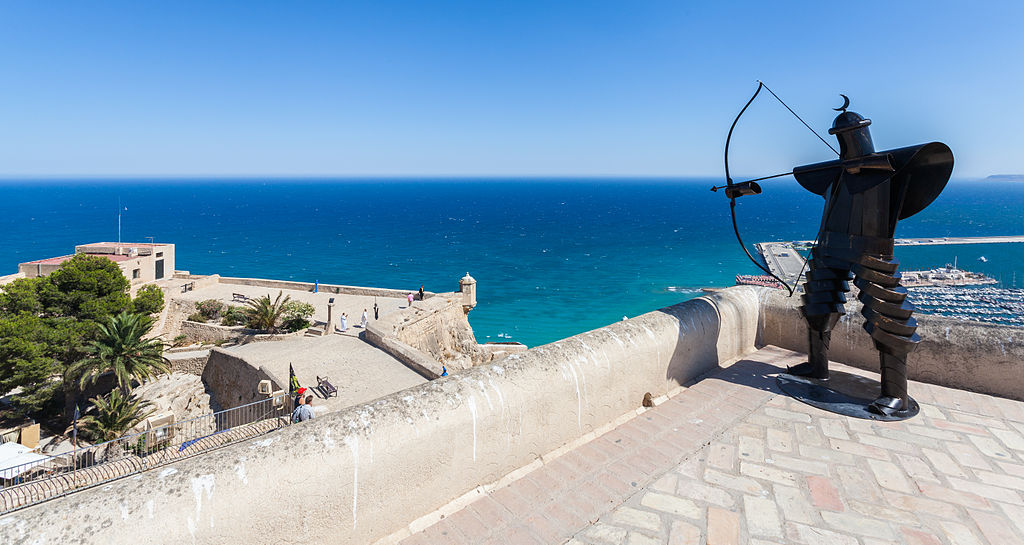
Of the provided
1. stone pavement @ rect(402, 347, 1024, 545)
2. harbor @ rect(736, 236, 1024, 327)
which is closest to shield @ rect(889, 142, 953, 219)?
stone pavement @ rect(402, 347, 1024, 545)

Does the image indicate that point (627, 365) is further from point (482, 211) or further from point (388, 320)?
point (482, 211)

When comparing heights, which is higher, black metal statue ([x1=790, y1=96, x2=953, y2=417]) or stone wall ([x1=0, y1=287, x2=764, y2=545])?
black metal statue ([x1=790, y1=96, x2=953, y2=417])

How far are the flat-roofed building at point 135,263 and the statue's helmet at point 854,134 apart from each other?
3421 cm

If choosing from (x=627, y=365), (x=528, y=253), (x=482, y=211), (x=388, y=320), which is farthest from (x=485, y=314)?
(x=482, y=211)

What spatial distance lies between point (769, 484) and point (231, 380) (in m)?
19.0

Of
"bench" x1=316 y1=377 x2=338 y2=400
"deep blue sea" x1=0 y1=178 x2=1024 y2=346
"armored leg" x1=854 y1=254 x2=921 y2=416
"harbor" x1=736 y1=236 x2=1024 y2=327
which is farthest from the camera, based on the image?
"deep blue sea" x1=0 y1=178 x2=1024 y2=346

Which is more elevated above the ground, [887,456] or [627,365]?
[627,365]

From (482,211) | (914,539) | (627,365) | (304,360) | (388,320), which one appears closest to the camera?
(914,539)

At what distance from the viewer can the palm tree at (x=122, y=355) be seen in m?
17.9

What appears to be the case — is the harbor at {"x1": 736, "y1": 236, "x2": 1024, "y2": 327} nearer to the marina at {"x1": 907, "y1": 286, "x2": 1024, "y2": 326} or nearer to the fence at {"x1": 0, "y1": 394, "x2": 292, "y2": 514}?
the marina at {"x1": 907, "y1": 286, "x2": 1024, "y2": 326}

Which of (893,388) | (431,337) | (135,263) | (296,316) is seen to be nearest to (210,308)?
(296,316)

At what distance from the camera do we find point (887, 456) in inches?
152

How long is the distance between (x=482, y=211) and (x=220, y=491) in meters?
153

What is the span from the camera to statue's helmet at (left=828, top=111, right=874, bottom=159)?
474cm
